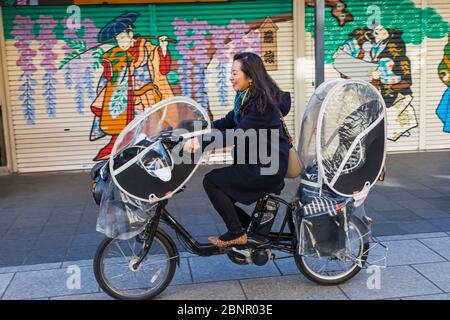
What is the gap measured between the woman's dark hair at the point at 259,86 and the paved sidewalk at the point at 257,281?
1.47 metres

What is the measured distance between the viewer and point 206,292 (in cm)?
417

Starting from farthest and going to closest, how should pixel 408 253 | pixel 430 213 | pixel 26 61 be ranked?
pixel 26 61 < pixel 430 213 < pixel 408 253

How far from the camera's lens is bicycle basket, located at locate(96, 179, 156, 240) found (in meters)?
3.77

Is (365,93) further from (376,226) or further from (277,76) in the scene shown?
(277,76)

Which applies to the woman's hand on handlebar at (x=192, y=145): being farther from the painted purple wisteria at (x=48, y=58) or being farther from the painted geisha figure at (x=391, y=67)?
the painted geisha figure at (x=391, y=67)

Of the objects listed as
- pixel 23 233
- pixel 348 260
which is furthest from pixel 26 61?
pixel 348 260

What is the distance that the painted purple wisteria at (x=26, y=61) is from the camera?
28.2ft

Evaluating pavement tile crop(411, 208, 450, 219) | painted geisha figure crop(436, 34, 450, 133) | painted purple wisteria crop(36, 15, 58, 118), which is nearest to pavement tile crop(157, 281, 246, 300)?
pavement tile crop(411, 208, 450, 219)

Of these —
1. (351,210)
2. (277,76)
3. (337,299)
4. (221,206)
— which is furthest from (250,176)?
(277,76)

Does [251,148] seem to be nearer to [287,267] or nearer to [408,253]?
[287,267]

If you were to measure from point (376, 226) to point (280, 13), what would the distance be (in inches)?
184

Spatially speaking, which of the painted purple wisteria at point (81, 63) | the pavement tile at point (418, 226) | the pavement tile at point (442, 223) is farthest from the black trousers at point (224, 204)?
the painted purple wisteria at point (81, 63)

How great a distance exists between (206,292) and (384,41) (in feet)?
22.2

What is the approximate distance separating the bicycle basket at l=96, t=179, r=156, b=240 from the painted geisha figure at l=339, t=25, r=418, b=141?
6592 millimetres
